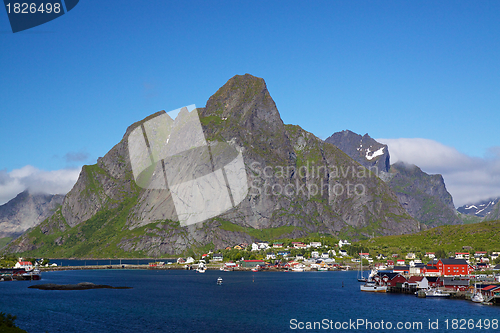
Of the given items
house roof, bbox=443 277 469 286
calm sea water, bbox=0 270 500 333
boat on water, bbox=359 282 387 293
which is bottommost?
boat on water, bbox=359 282 387 293

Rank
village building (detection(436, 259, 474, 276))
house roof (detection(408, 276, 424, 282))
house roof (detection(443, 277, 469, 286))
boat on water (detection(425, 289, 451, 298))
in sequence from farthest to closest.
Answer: village building (detection(436, 259, 474, 276)), house roof (detection(408, 276, 424, 282)), house roof (detection(443, 277, 469, 286)), boat on water (detection(425, 289, 451, 298))

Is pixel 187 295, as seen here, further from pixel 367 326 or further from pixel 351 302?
pixel 367 326

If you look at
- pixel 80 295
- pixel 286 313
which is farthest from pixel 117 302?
pixel 286 313

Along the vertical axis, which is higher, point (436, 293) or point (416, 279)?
point (416, 279)

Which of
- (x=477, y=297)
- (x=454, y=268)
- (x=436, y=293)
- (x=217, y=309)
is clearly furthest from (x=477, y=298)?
(x=454, y=268)

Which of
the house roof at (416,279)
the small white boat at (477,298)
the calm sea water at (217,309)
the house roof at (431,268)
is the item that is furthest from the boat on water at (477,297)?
the house roof at (431,268)

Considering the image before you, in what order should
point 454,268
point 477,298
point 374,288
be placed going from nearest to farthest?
point 477,298, point 374,288, point 454,268

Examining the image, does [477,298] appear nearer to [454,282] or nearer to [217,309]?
[454,282]

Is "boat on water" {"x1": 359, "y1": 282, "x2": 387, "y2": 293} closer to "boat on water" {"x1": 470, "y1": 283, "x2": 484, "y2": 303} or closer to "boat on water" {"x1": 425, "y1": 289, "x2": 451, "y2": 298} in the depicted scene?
"boat on water" {"x1": 425, "y1": 289, "x2": 451, "y2": 298}

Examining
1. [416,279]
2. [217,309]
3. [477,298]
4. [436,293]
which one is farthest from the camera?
[416,279]

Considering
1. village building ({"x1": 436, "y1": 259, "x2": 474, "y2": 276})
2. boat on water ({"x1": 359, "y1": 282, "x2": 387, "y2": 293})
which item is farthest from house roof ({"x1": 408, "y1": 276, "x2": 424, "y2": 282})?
village building ({"x1": 436, "y1": 259, "x2": 474, "y2": 276})
